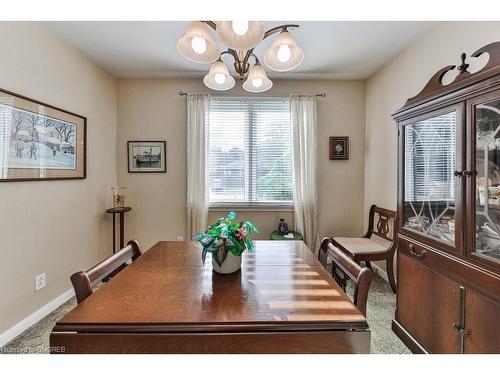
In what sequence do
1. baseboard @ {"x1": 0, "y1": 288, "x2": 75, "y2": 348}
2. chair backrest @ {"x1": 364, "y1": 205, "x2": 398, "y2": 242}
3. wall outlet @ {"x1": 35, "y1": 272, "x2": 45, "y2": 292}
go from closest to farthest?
baseboard @ {"x1": 0, "y1": 288, "x2": 75, "y2": 348} → wall outlet @ {"x1": 35, "y1": 272, "x2": 45, "y2": 292} → chair backrest @ {"x1": 364, "y1": 205, "x2": 398, "y2": 242}

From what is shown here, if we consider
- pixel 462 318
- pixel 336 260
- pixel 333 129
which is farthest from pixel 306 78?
pixel 462 318

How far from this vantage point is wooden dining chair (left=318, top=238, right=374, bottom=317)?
1.09 meters

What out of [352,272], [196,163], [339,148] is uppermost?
[339,148]

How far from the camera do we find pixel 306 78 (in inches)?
140

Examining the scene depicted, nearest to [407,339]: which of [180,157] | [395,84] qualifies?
[395,84]

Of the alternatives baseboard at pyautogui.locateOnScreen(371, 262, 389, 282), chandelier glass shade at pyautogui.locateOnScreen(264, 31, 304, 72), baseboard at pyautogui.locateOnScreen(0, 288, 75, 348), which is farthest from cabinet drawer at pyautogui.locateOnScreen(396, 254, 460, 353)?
baseboard at pyautogui.locateOnScreen(0, 288, 75, 348)

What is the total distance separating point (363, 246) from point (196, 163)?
223 centimetres

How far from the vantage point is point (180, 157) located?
361 cm

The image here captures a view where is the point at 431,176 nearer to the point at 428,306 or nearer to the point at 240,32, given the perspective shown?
the point at 428,306

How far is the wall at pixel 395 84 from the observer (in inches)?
80.0

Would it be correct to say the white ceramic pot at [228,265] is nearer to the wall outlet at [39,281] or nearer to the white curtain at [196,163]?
the wall outlet at [39,281]

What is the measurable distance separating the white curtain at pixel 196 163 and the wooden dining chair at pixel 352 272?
6.95ft

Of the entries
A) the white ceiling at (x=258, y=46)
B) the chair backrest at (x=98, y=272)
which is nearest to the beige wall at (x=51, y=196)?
the white ceiling at (x=258, y=46)

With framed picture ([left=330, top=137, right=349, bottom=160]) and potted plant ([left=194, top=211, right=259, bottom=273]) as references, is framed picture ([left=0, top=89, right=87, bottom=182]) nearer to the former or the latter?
potted plant ([left=194, top=211, right=259, bottom=273])
